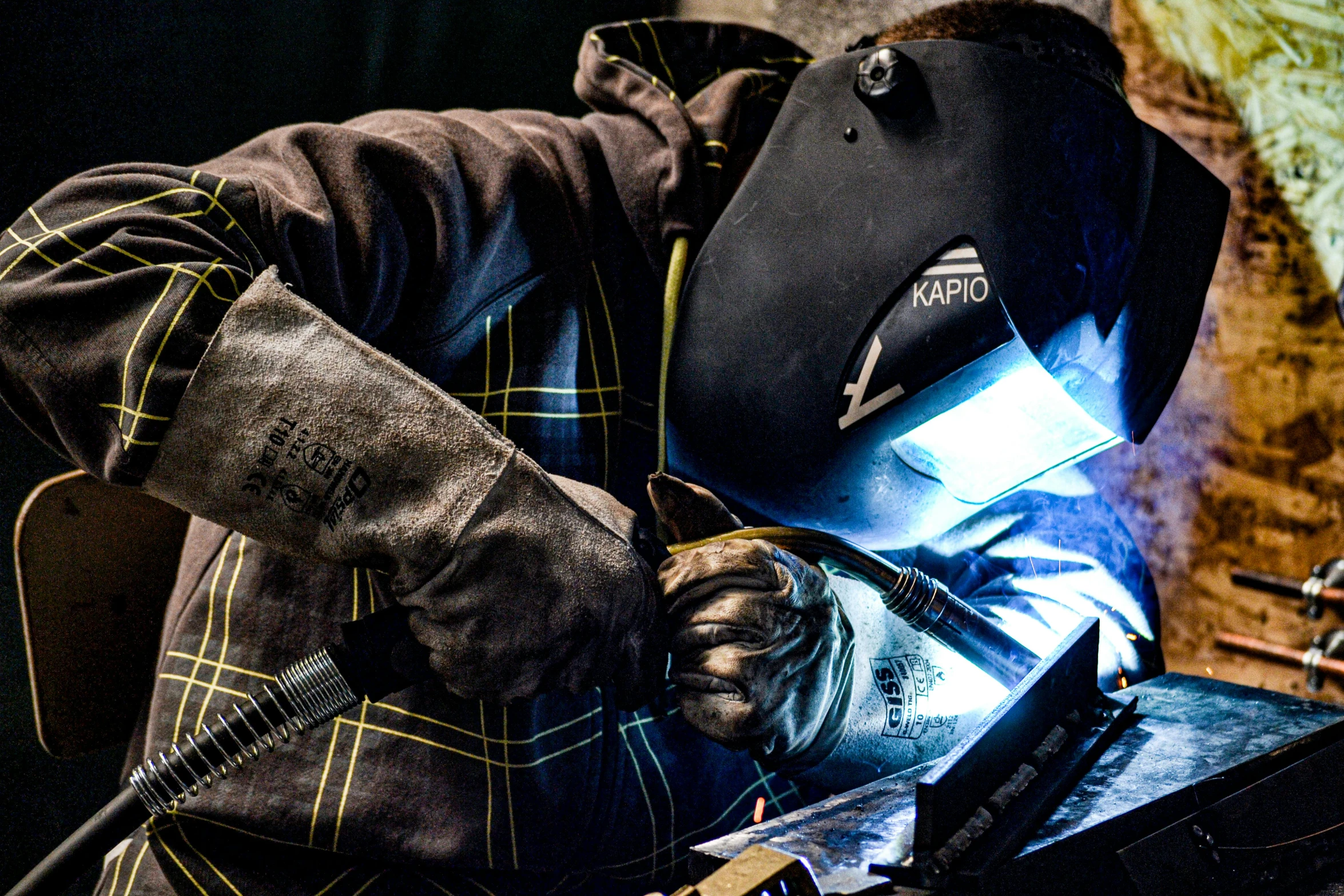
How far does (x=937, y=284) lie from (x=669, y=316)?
12.2 inches

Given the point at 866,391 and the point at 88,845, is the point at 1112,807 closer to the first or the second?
the point at 866,391

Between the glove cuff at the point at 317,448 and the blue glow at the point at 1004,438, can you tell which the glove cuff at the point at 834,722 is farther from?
the glove cuff at the point at 317,448

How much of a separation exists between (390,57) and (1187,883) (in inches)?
67.7

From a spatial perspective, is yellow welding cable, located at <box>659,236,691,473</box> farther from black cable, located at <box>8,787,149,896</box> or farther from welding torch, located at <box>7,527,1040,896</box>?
black cable, located at <box>8,787,149,896</box>

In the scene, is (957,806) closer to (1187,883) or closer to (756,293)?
(1187,883)

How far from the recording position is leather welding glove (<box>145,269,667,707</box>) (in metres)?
0.73

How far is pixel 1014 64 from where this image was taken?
0.97 metres

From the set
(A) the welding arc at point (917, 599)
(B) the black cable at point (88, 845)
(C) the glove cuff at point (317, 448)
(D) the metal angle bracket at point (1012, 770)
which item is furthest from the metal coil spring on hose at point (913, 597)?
(B) the black cable at point (88, 845)

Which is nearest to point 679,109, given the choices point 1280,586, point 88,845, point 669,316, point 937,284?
point 669,316

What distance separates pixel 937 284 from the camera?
97 cm

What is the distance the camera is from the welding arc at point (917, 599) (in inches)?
38.4

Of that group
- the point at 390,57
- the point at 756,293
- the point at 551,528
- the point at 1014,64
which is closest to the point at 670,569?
the point at 551,528

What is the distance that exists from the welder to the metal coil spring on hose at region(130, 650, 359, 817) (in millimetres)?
94

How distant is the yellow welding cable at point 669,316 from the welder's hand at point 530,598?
0.99 ft
